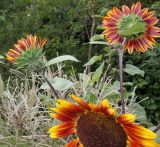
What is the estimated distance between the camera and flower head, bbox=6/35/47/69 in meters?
0.87

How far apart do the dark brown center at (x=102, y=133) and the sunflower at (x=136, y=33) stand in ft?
0.66

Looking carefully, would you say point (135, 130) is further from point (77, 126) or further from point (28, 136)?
point (28, 136)

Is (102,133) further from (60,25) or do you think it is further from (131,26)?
(60,25)

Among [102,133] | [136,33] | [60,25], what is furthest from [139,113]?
[60,25]

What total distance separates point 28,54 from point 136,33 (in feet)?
0.66

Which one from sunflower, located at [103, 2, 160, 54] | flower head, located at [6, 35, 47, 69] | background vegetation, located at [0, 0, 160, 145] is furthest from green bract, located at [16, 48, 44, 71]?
background vegetation, located at [0, 0, 160, 145]

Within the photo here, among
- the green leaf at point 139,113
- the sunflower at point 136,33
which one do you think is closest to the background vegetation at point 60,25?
the green leaf at point 139,113

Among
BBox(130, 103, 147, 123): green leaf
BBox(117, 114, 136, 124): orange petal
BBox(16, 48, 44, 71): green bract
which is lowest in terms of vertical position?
BBox(130, 103, 147, 123): green leaf

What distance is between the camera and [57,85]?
89cm

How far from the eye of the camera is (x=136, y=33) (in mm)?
877

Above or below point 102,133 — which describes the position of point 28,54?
above

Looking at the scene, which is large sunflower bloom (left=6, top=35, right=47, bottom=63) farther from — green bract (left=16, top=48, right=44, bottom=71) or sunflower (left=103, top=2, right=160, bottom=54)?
sunflower (left=103, top=2, right=160, bottom=54)

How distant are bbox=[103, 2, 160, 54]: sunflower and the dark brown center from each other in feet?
0.66

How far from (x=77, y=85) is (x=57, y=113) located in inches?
17.3
